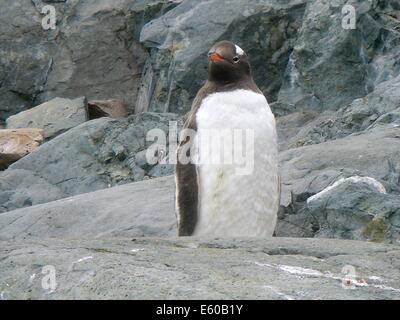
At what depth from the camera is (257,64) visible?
12.2 m

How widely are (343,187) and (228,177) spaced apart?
3.05ft

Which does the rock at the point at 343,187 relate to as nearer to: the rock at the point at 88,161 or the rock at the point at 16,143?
the rock at the point at 88,161

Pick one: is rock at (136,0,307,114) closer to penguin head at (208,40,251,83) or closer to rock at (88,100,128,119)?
rock at (88,100,128,119)

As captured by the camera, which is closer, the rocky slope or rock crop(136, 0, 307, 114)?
the rocky slope

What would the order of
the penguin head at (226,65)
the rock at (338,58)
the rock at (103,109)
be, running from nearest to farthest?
the penguin head at (226,65), the rock at (338,58), the rock at (103,109)

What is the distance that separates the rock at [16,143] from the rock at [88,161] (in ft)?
2.77

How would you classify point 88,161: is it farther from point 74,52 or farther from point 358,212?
point 358,212

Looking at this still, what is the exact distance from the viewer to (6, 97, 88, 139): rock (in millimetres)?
12672

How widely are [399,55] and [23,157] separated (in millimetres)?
4054

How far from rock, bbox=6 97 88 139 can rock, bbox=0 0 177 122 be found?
1116 millimetres

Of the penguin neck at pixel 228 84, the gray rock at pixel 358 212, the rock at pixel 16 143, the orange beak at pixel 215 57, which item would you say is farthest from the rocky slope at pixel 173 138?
the orange beak at pixel 215 57

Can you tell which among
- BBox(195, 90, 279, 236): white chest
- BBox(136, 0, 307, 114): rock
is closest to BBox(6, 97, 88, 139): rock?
BBox(136, 0, 307, 114): rock

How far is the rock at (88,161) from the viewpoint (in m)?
10.6

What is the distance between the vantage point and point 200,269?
4.01 m
